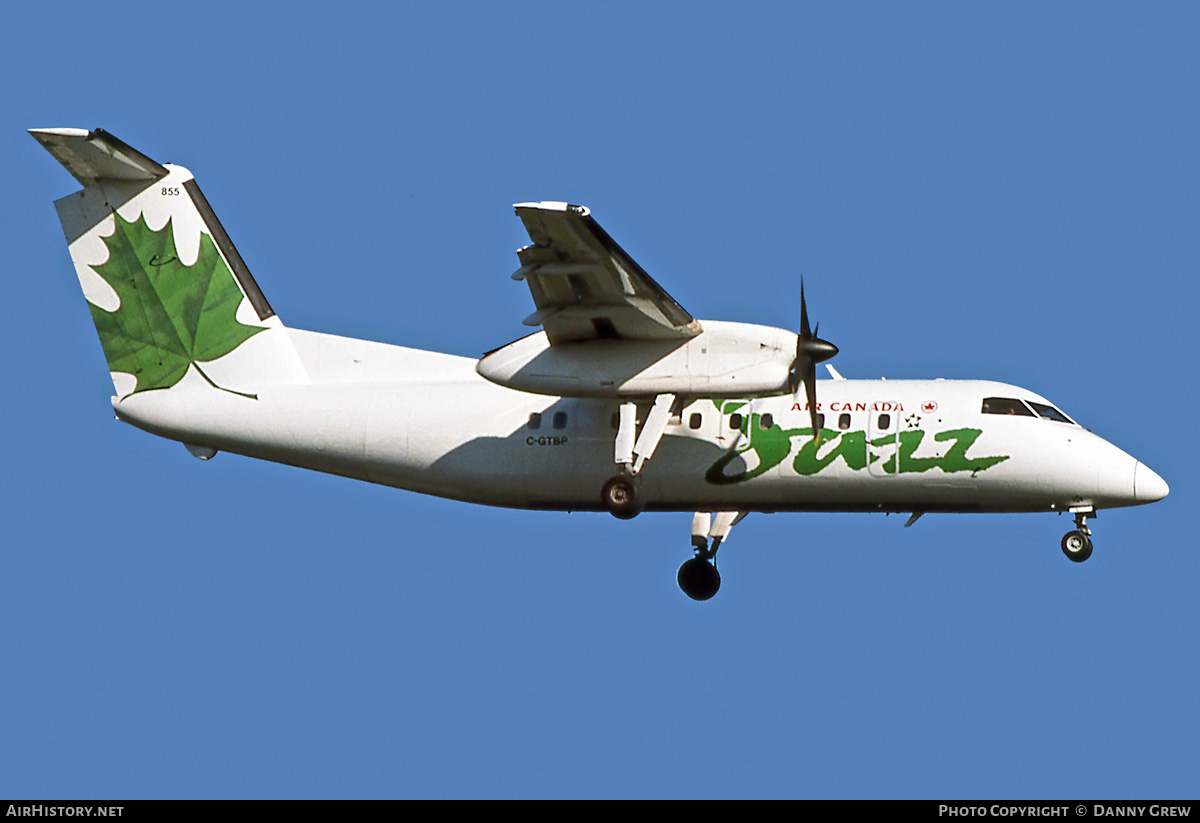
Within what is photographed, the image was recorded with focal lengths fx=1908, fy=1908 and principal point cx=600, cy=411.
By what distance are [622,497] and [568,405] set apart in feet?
4.50

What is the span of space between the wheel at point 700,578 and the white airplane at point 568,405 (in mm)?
23

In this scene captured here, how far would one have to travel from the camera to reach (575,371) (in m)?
19.4

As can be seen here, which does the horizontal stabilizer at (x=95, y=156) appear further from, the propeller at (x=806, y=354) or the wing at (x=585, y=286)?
the propeller at (x=806, y=354)

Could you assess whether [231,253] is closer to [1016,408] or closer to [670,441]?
[670,441]

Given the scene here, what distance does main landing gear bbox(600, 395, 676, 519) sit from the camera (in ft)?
64.1

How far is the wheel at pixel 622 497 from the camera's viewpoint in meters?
20.0

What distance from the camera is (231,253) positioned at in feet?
70.9

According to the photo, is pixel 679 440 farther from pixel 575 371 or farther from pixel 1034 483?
pixel 1034 483

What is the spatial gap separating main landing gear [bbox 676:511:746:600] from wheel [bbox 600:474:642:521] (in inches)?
80.0

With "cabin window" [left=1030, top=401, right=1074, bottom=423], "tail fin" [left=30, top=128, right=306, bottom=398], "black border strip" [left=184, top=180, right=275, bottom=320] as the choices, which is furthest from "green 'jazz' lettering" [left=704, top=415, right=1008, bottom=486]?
"black border strip" [left=184, top=180, right=275, bottom=320]

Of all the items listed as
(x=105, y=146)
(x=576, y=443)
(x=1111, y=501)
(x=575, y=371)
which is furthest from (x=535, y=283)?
(x=1111, y=501)

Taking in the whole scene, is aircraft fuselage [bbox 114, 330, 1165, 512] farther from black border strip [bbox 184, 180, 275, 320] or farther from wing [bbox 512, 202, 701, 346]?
wing [bbox 512, 202, 701, 346]
